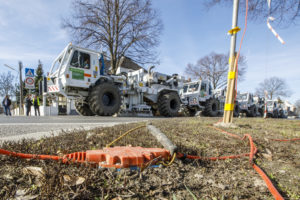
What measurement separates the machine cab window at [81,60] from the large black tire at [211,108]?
8298 mm

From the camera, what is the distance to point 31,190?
858 mm

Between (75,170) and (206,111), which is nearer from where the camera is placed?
(75,170)

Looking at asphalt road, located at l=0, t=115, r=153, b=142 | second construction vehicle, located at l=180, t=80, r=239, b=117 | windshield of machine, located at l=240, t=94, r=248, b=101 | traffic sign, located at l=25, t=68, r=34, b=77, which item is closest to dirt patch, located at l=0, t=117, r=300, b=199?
asphalt road, located at l=0, t=115, r=153, b=142

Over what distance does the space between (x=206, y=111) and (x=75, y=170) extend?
12.0 meters

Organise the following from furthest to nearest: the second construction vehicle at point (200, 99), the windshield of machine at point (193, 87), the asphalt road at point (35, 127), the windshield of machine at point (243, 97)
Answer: the windshield of machine at point (243, 97), the windshield of machine at point (193, 87), the second construction vehicle at point (200, 99), the asphalt road at point (35, 127)

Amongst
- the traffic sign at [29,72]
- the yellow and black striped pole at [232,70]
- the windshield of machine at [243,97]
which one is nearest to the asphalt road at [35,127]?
the yellow and black striped pole at [232,70]

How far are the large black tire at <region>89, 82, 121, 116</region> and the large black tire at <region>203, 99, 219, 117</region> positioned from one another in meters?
6.92

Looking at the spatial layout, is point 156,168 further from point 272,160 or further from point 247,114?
point 247,114

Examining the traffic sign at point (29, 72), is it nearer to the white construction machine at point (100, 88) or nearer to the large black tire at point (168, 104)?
the white construction machine at point (100, 88)

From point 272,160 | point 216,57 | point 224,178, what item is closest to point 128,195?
point 224,178

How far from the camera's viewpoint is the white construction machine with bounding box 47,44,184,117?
6.61 metres

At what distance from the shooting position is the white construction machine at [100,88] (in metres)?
6.61

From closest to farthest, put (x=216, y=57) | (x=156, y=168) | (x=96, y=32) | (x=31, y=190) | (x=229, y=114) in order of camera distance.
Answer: (x=31, y=190) → (x=156, y=168) → (x=229, y=114) → (x=96, y=32) → (x=216, y=57)

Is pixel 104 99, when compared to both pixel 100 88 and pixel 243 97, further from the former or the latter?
pixel 243 97
